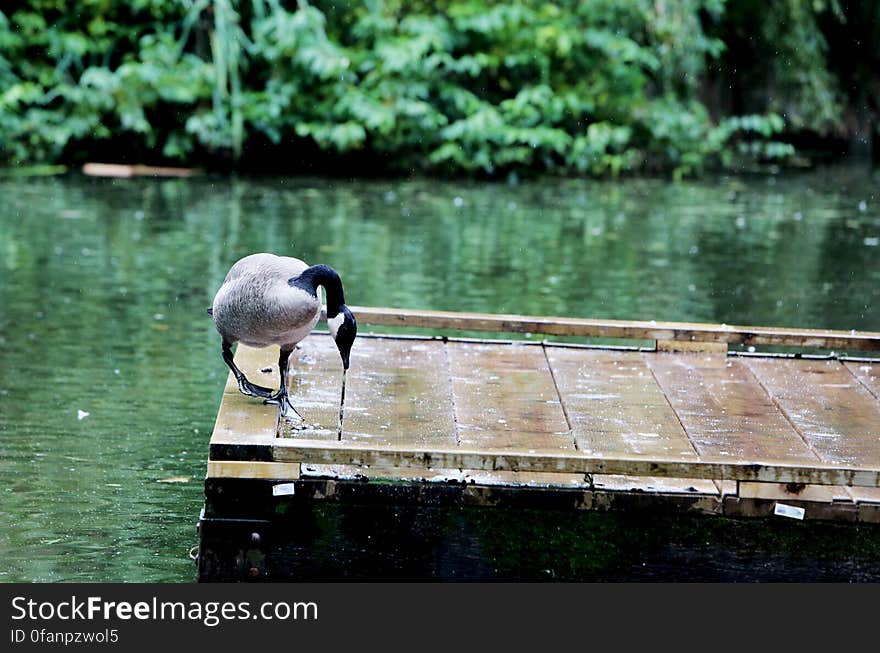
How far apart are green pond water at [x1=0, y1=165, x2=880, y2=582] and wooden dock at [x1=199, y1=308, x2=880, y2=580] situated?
448 millimetres

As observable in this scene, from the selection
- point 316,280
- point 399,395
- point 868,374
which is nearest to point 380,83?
point 868,374

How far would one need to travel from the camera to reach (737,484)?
441 cm

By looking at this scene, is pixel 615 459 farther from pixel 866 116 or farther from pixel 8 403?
pixel 866 116

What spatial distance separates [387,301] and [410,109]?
788 cm

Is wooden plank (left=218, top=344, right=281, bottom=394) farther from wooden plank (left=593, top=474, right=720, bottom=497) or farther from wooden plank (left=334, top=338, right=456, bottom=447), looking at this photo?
wooden plank (left=593, top=474, right=720, bottom=497)

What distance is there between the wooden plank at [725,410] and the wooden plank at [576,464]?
0.08 meters

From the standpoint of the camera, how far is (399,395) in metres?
5.23

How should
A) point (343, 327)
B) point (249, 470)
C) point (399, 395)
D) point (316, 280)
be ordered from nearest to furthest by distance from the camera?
point (249, 470) → point (316, 280) → point (343, 327) → point (399, 395)

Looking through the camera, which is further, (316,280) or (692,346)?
(692,346)

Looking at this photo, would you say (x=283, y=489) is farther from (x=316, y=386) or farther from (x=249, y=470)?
(x=316, y=386)

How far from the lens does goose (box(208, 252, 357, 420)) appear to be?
4.53m

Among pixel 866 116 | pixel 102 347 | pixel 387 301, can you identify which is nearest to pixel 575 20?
pixel 866 116

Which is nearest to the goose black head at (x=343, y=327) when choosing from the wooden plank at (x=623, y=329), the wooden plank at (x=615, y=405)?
the wooden plank at (x=615, y=405)

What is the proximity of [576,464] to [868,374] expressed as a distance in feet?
7.63
